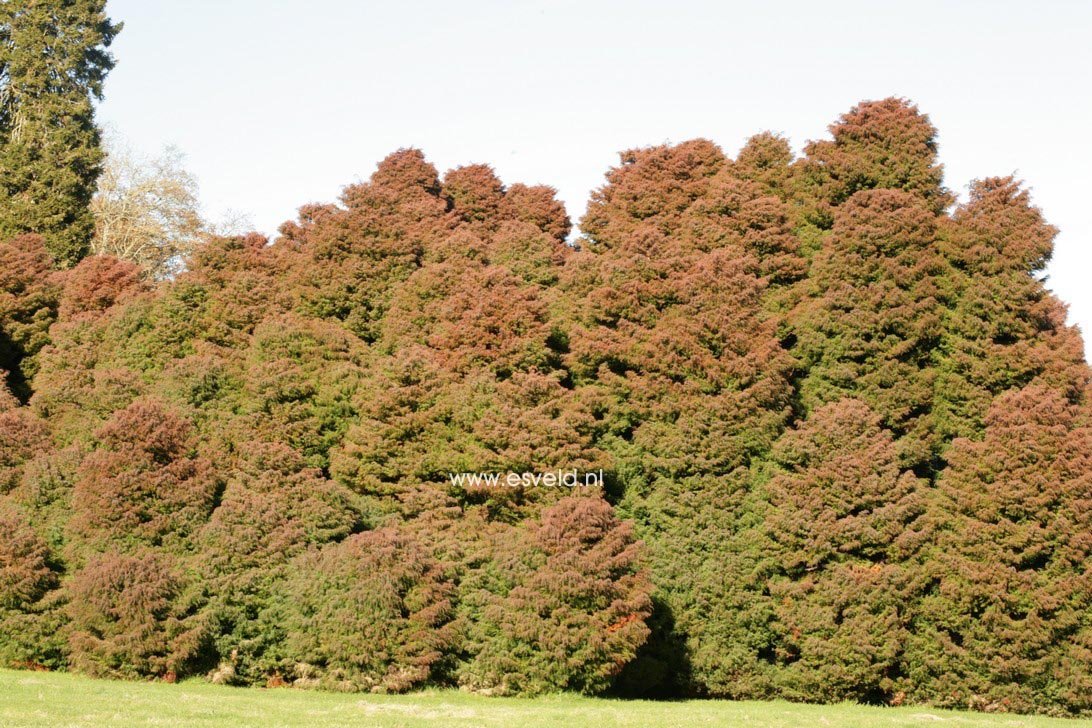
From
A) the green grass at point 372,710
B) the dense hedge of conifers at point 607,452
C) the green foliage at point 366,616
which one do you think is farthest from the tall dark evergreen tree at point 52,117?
the green foliage at point 366,616

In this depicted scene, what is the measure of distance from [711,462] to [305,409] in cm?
1238

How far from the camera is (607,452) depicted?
32.4 m

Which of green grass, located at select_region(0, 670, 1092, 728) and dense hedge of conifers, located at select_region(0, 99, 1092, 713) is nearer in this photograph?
green grass, located at select_region(0, 670, 1092, 728)

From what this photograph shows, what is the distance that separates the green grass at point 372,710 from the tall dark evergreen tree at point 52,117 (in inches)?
941

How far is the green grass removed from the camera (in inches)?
798

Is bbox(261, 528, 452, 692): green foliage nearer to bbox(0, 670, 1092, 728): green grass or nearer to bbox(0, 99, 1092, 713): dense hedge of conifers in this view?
bbox(0, 99, 1092, 713): dense hedge of conifers

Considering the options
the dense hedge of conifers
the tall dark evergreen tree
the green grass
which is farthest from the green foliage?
the tall dark evergreen tree

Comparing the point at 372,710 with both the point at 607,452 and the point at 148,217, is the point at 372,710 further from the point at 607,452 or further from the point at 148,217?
the point at 148,217

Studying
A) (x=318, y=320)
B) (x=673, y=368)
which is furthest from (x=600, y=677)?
(x=318, y=320)

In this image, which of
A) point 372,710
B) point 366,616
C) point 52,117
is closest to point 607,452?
point 366,616

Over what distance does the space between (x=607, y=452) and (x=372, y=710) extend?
1172cm

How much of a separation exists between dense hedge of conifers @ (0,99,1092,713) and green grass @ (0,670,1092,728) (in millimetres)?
1218

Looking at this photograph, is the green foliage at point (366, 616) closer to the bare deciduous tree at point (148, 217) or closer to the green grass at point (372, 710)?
the green grass at point (372, 710)

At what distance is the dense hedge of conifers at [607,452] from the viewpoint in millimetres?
27344
